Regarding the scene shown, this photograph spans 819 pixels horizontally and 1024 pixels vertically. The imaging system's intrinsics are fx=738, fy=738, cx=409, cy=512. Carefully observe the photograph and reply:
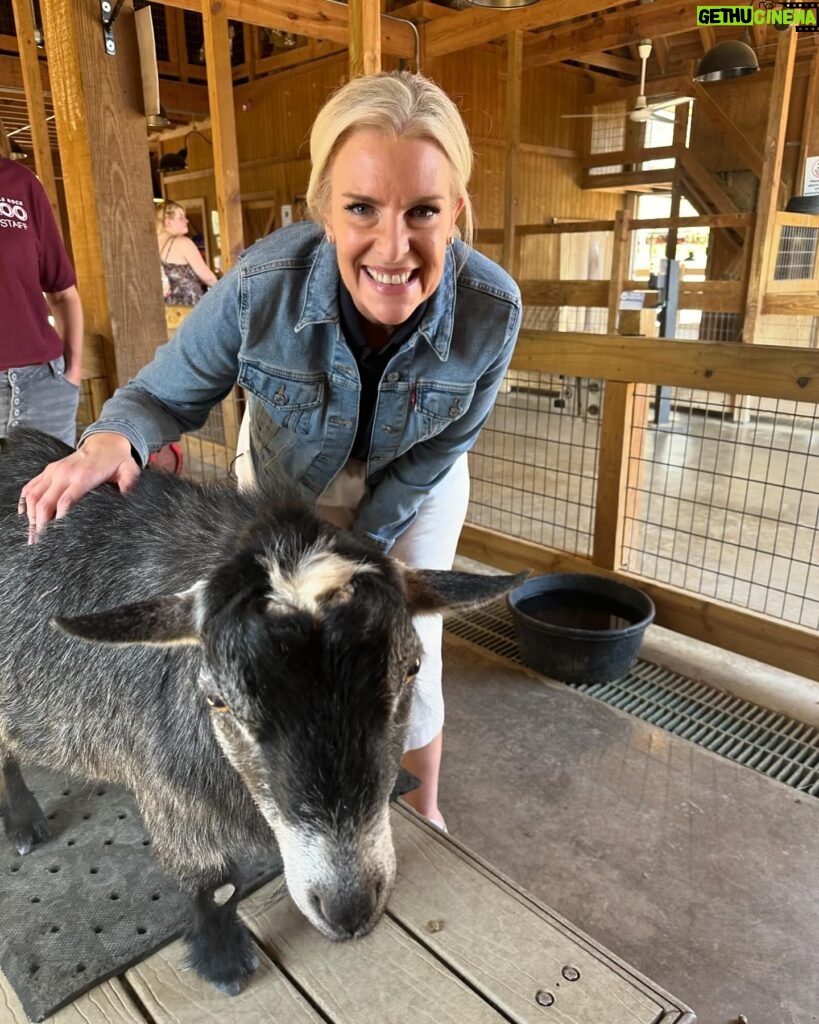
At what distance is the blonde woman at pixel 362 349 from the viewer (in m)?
1.63

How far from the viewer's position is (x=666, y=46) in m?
11.5

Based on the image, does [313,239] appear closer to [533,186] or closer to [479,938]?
[479,938]

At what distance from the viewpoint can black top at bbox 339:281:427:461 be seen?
1906 mm

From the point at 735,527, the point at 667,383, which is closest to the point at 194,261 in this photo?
the point at 667,383

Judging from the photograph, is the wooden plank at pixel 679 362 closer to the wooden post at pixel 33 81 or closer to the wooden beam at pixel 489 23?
the wooden beam at pixel 489 23

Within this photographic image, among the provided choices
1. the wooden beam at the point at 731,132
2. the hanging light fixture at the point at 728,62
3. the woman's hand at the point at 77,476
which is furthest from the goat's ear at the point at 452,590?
the wooden beam at the point at 731,132

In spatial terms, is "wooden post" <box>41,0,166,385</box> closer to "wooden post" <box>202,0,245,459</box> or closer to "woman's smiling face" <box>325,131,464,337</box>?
"wooden post" <box>202,0,245,459</box>

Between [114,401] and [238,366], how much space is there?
0.33 metres

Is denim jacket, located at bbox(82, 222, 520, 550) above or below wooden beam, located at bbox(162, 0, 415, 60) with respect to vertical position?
below

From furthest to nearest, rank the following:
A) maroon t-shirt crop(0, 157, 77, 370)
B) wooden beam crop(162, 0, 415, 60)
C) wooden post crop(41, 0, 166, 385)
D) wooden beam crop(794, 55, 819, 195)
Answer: wooden beam crop(794, 55, 819, 195) → wooden beam crop(162, 0, 415, 60) → wooden post crop(41, 0, 166, 385) → maroon t-shirt crop(0, 157, 77, 370)

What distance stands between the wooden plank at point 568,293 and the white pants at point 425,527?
4.38 m

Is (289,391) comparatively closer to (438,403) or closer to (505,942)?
(438,403)

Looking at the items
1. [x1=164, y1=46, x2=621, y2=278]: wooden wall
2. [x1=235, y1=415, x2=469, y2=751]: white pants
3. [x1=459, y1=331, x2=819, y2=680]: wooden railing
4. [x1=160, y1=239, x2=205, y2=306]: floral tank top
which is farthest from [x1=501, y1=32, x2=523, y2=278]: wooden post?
[x1=235, y1=415, x2=469, y2=751]: white pants

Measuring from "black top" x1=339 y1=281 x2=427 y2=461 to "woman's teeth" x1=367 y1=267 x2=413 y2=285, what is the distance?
178 millimetres
